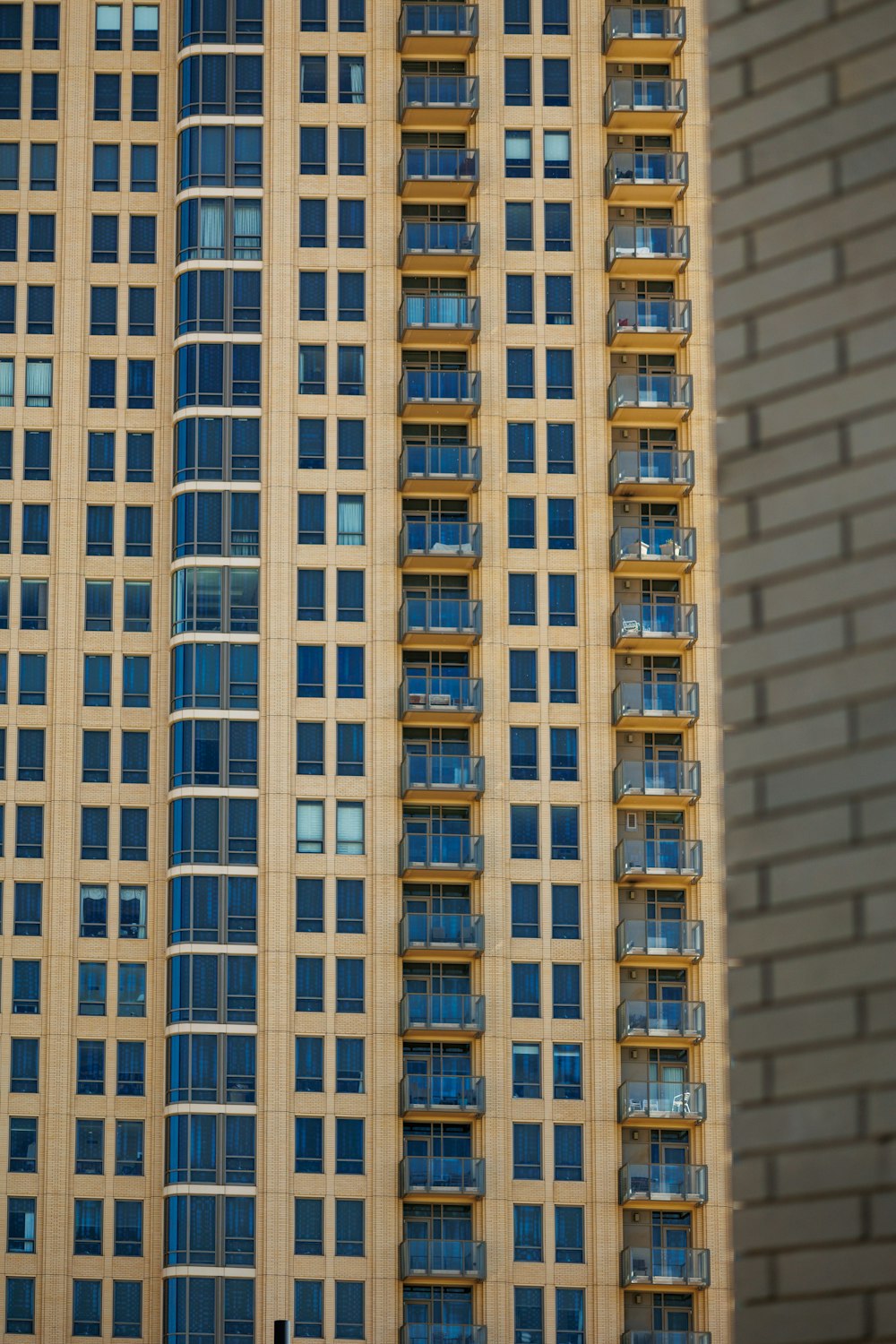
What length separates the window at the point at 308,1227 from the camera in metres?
70.9

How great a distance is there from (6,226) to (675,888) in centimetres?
2993

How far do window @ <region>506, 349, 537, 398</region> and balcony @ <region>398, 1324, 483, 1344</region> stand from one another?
28076 millimetres

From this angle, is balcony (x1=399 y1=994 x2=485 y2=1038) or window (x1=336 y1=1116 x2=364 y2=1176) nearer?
window (x1=336 y1=1116 x2=364 y2=1176)

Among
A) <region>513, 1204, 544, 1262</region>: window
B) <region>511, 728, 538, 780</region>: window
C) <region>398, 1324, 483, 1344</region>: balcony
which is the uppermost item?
<region>511, 728, 538, 780</region>: window

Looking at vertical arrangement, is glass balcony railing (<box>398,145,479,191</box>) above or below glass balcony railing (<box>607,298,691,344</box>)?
above

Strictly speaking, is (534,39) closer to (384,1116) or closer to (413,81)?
(413,81)

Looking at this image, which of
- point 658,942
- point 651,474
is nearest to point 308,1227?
point 658,942

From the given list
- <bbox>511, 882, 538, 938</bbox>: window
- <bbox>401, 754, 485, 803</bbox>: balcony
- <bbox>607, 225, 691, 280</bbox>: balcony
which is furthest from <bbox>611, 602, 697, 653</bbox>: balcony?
<bbox>607, 225, 691, 280</bbox>: balcony

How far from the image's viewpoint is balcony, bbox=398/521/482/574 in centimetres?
7588

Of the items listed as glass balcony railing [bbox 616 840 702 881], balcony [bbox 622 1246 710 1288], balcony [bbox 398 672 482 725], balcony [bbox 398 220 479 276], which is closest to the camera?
balcony [bbox 622 1246 710 1288]

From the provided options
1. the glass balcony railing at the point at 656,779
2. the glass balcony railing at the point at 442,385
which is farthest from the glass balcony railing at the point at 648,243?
the glass balcony railing at the point at 656,779

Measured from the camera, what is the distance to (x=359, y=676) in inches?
2975

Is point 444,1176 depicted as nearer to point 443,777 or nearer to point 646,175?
point 443,777

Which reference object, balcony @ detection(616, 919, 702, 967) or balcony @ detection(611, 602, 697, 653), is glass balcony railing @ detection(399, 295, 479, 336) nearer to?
balcony @ detection(611, 602, 697, 653)
